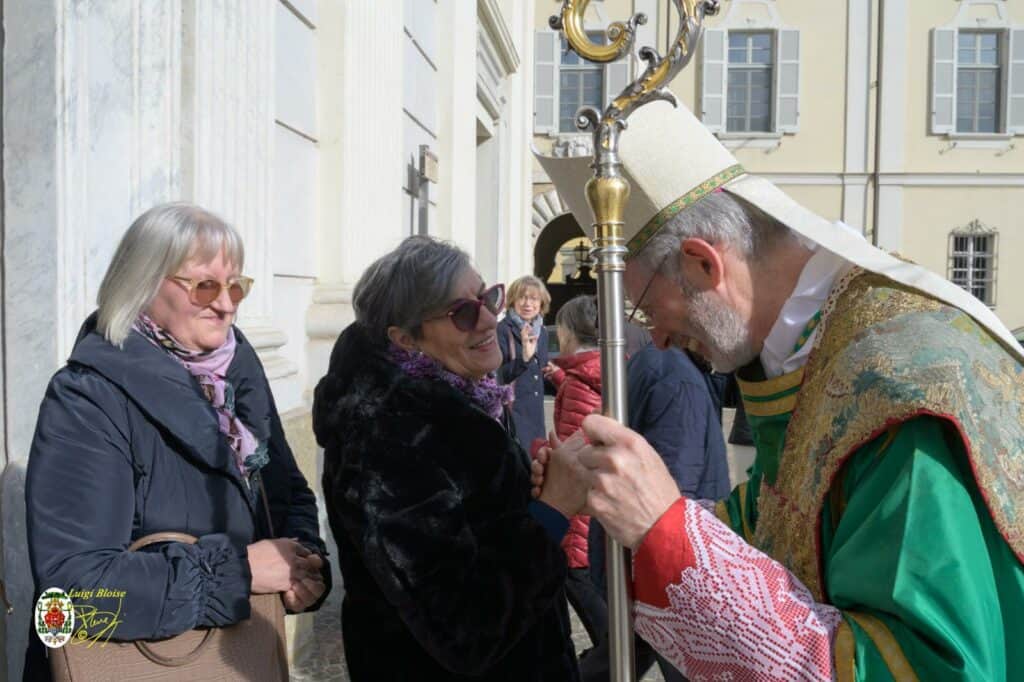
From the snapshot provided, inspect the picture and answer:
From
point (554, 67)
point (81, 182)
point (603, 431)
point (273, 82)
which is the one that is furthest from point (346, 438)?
point (554, 67)

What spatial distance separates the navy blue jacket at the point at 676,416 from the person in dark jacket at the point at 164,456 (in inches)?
56.9

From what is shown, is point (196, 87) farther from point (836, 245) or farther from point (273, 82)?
point (836, 245)

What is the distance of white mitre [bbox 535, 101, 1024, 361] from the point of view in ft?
4.80

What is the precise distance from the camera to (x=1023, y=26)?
21.9 m

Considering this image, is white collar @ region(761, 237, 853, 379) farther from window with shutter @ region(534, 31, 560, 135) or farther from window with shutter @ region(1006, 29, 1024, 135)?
A: window with shutter @ region(1006, 29, 1024, 135)

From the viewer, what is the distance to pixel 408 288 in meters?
2.14

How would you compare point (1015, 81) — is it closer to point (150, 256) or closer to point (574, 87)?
point (574, 87)

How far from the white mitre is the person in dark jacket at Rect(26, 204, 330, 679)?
84 centimetres

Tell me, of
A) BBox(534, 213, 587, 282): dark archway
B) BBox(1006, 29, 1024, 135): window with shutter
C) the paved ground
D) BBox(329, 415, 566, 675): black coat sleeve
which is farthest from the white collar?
BBox(534, 213, 587, 282): dark archway

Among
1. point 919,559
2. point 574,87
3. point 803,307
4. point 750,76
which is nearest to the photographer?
point 919,559

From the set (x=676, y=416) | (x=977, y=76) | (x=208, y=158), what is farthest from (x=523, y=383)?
(x=977, y=76)

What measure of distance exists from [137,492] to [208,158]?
5.27 feet

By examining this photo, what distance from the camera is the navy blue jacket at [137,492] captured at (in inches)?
69.7

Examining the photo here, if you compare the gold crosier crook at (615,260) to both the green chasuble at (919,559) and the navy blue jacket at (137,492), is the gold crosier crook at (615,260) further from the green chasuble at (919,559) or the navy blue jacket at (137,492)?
the navy blue jacket at (137,492)
